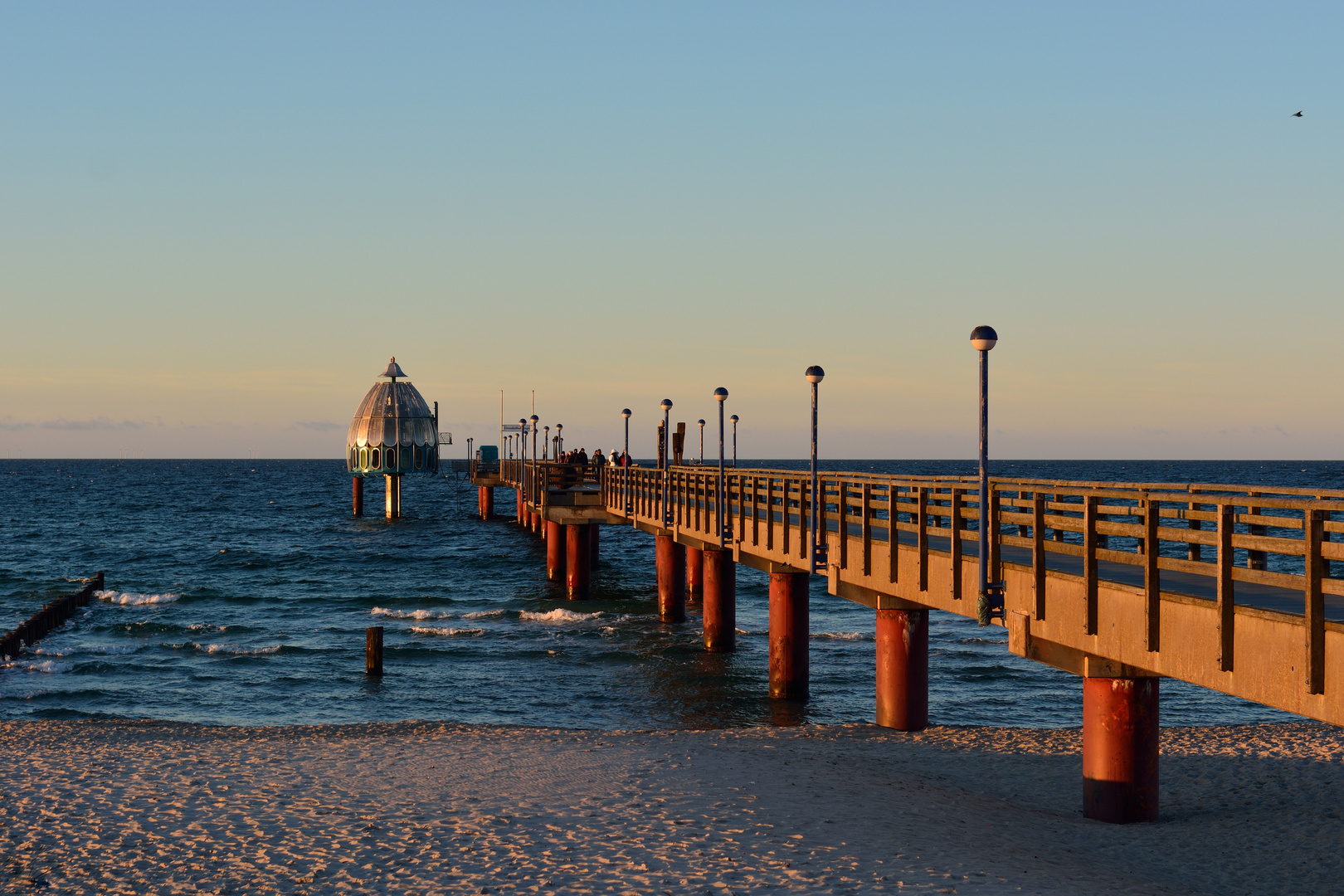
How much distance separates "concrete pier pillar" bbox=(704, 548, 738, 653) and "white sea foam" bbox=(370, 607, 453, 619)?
34.3 feet

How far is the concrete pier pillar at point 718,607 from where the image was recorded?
28.9 metres

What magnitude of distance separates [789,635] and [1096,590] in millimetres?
11660

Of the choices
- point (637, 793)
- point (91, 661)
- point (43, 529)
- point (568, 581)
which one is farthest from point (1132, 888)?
point (43, 529)

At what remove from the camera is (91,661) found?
28.5 m

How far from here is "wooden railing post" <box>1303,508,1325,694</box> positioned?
8977mm

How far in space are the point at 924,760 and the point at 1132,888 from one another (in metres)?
5.91

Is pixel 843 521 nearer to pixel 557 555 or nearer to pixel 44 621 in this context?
pixel 44 621

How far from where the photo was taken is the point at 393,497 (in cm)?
9550

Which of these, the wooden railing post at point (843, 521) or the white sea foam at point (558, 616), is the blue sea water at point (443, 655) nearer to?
the white sea foam at point (558, 616)

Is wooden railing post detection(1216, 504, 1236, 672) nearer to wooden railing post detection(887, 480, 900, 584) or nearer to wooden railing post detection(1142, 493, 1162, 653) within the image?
wooden railing post detection(1142, 493, 1162, 653)

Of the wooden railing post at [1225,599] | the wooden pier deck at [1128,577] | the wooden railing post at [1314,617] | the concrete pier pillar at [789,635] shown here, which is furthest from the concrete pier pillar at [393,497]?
the wooden railing post at [1314,617]

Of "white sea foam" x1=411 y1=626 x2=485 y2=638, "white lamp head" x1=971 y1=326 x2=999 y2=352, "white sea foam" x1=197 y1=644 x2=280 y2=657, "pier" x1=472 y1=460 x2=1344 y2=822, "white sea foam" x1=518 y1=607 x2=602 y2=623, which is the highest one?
"white lamp head" x1=971 y1=326 x2=999 y2=352

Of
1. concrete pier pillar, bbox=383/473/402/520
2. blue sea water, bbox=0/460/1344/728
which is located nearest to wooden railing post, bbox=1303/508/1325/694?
blue sea water, bbox=0/460/1344/728

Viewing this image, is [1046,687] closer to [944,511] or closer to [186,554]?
[944,511]
